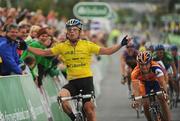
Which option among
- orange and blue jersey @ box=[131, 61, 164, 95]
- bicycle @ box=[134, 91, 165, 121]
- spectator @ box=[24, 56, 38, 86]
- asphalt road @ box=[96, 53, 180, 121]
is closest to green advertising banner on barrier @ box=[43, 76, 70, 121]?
spectator @ box=[24, 56, 38, 86]

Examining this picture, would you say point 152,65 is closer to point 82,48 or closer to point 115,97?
point 82,48

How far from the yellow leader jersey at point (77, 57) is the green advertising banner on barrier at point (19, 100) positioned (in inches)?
33.0

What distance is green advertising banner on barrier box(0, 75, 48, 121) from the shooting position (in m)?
11.9

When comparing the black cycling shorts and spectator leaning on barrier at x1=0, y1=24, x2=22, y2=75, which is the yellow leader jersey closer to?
the black cycling shorts

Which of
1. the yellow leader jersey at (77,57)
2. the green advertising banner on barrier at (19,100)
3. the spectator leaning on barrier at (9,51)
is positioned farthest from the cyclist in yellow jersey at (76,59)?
the green advertising banner on barrier at (19,100)

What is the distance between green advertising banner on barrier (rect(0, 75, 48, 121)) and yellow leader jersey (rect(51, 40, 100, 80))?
838 millimetres

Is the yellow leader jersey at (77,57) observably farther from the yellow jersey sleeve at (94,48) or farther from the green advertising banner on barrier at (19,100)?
the green advertising banner on barrier at (19,100)

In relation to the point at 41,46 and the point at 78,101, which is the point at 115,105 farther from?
the point at 78,101

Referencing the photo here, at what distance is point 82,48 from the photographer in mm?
13102

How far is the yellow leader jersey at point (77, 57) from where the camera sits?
1307 cm

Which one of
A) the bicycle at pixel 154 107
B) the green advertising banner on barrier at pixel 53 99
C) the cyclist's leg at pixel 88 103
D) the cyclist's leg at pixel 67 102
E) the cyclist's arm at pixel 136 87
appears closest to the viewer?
the cyclist's leg at pixel 67 102

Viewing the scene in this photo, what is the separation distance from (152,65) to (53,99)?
9.86ft

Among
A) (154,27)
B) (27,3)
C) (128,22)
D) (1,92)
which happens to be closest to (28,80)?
(1,92)

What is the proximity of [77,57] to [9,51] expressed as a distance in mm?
1295
